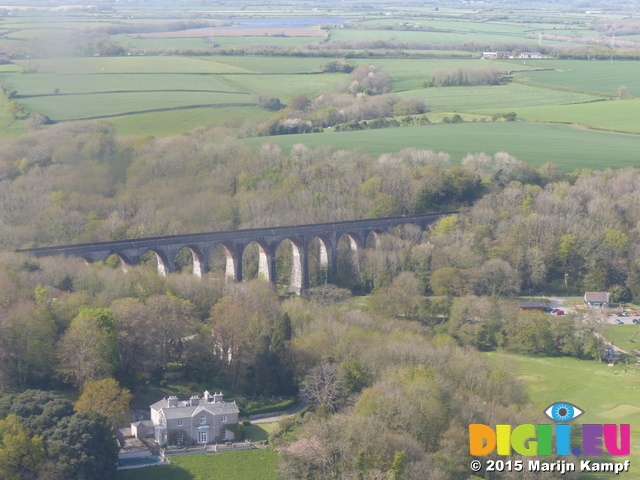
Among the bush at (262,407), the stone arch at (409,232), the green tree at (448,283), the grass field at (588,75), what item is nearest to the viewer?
the bush at (262,407)

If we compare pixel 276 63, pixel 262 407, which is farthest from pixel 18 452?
pixel 276 63

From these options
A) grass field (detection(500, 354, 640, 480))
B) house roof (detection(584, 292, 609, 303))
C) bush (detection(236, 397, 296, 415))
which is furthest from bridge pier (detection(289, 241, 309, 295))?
bush (detection(236, 397, 296, 415))

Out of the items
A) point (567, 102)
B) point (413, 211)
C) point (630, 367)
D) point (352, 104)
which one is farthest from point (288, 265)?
point (567, 102)

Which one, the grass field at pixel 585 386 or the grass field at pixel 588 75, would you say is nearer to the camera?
the grass field at pixel 585 386

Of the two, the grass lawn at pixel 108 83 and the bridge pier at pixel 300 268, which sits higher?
the grass lawn at pixel 108 83

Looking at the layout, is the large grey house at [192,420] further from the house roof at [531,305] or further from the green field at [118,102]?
the green field at [118,102]

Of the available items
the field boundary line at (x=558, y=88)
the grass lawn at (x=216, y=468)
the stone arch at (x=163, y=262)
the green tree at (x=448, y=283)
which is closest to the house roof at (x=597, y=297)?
the green tree at (x=448, y=283)
